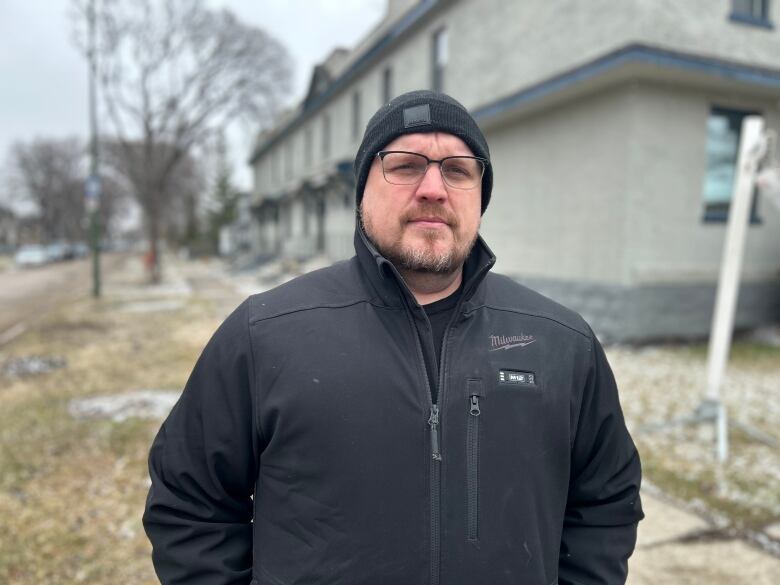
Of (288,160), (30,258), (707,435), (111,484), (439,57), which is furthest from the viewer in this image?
(30,258)

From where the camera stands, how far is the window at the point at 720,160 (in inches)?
387

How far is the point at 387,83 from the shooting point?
61.7 feet

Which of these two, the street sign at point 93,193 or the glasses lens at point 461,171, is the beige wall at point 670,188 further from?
the street sign at point 93,193

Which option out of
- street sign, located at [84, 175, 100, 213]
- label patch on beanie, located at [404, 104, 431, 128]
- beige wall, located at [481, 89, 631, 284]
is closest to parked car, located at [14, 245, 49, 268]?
street sign, located at [84, 175, 100, 213]

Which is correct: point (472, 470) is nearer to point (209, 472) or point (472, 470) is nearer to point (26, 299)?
point (209, 472)

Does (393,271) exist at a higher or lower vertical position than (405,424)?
higher

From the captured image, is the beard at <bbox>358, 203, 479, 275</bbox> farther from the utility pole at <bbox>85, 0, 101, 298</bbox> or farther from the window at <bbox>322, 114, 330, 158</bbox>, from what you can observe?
the window at <bbox>322, 114, 330, 158</bbox>

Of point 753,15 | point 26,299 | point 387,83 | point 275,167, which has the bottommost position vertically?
point 26,299

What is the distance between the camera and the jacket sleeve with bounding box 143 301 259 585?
5.31 ft

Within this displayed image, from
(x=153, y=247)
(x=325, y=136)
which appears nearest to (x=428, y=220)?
(x=325, y=136)

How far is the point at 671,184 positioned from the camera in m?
9.46

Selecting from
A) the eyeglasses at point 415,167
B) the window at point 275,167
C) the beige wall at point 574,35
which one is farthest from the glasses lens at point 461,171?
the window at point 275,167

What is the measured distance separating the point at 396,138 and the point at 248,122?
2836cm

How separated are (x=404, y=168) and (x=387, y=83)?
18090mm
